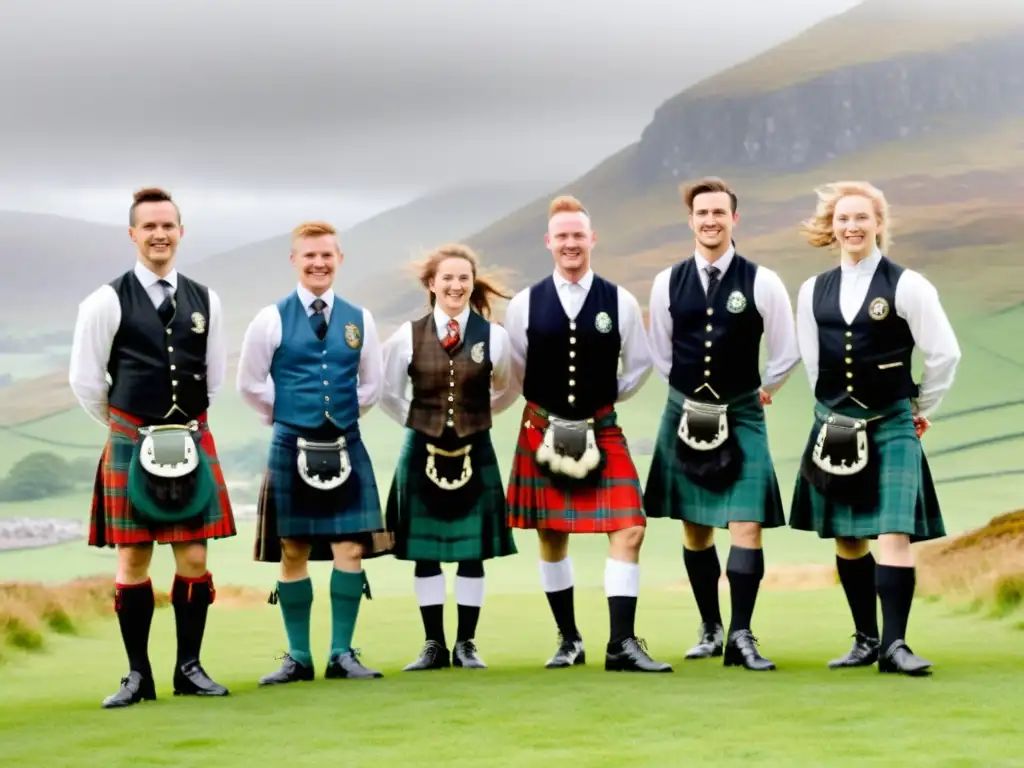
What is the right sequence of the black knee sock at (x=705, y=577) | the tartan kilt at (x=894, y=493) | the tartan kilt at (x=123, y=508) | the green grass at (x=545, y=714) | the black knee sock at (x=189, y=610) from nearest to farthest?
the green grass at (x=545, y=714) → the tartan kilt at (x=123, y=508) → the black knee sock at (x=189, y=610) → the tartan kilt at (x=894, y=493) → the black knee sock at (x=705, y=577)

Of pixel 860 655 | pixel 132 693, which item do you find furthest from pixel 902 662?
pixel 132 693

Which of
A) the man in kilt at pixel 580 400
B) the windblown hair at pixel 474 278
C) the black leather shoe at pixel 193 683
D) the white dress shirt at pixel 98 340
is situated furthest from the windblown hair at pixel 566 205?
the black leather shoe at pixel 193 683

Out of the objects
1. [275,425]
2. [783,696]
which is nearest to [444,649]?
[275,425]

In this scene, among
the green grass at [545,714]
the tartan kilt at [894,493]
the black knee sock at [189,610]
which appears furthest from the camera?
the tartan kilt at [894,493]

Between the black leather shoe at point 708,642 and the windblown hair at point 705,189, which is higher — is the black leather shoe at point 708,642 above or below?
below

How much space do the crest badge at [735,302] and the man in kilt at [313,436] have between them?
1.35 m

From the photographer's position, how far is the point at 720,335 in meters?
6.53

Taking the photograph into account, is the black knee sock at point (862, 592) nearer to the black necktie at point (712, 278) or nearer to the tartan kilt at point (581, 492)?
the tartan kilt at point (581, 492)

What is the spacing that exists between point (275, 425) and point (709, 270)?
176cm

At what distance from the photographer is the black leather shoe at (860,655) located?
6531 mm

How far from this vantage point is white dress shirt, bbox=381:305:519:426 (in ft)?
21.8

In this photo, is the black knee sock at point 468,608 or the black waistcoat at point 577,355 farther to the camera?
the black knee sock at point 468,608

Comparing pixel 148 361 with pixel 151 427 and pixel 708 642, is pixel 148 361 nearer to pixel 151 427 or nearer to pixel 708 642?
pixel 151 427

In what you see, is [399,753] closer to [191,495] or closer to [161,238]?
[191,495]
